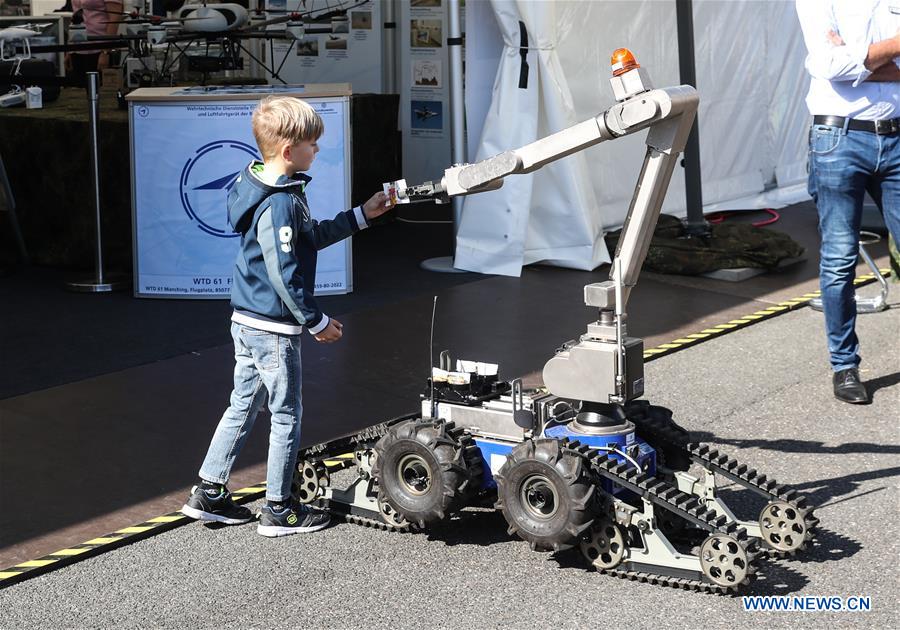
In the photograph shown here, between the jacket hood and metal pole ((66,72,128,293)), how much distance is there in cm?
414

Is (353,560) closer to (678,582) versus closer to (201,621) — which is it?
(201,621)

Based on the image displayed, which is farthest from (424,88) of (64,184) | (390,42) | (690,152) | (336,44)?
(64,184)

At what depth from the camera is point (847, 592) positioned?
3656 millimetres

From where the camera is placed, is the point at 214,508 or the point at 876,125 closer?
the point at 214,508

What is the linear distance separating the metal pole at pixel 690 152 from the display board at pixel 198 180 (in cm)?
256

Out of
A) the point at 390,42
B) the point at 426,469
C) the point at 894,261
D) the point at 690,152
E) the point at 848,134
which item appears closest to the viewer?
the point at 426,469

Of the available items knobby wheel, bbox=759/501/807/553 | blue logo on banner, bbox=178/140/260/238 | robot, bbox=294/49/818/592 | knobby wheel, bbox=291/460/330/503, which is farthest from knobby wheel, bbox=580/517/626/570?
blue logo on banner, bbox=178/140/260/238

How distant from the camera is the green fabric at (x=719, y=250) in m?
8.66

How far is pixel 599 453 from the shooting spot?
12.4 feet

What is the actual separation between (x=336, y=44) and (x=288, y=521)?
8.43 m

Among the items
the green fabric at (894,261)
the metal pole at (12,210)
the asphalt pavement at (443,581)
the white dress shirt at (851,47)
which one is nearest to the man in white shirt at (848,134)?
the white dress shirt at (851,47)

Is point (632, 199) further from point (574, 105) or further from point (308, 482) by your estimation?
point (574, 105)

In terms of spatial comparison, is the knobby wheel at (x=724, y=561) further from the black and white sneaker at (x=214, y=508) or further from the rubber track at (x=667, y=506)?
the black and white sneaker at (x=214, y=508)

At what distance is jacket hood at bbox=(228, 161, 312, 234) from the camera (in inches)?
158
